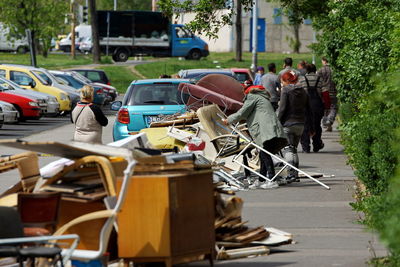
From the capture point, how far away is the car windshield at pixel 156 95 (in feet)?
63.1

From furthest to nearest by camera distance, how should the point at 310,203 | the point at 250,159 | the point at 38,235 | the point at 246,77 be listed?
the point at 246,77, the point at 250,159, the point at 310,203, the point at 38,235

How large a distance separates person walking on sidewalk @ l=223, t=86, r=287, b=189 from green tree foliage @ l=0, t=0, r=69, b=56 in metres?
47.0

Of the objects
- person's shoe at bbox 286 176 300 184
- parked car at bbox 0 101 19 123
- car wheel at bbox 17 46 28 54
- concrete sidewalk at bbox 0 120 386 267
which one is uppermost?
concrete sidewalk at bbox 0 120 386 267

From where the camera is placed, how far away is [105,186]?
26.7 ft

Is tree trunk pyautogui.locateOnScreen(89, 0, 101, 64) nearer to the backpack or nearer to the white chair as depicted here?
the backpack

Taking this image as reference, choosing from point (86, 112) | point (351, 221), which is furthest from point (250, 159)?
point (351, 221)

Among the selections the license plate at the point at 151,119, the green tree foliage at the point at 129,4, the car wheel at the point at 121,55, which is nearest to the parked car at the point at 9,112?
the license plate at the point at 151,119

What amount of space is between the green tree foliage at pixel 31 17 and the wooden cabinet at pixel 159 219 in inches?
2110

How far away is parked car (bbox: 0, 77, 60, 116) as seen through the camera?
3247cm

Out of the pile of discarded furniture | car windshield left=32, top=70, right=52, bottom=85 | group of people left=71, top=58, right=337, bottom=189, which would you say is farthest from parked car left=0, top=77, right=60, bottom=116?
the pile of discarded furniture

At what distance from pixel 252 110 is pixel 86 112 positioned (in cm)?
226

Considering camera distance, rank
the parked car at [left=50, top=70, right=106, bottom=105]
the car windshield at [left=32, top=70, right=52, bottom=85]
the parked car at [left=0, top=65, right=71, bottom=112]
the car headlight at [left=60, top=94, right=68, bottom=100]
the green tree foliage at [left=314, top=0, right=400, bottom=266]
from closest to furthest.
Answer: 1. the green tree foliage at [left=314, top=0, right=400, bottom=266]
2. the parked car at [left=0, top=65, right=71, bottom=112]
3. the car headlight at [left=60, top=94, right=68, bottom=100]
4. the car windshield at [left=32, top=70, right=52, bottom=85]
5. the parked car at [left=50, top=70, right=106, bottom=105]

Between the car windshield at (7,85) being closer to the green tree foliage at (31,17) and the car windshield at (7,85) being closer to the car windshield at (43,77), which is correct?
the car windshield at (43,77)

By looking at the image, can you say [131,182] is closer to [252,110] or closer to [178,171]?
[178,171]
